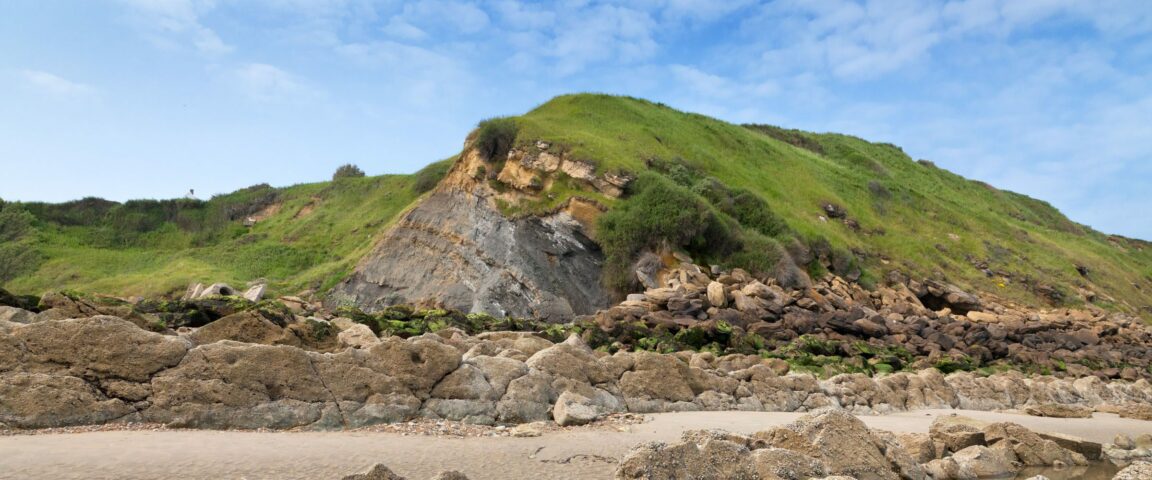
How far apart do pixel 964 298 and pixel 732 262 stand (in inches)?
661

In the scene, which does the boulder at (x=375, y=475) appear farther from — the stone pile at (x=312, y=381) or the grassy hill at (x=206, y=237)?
the grassy hill at (x=206, y=237)

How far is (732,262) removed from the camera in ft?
119

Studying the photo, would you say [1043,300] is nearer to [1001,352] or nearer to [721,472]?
[1001,352]

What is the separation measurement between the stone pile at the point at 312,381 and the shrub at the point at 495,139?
1033 inches

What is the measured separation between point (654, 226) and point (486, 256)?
8.42 meters

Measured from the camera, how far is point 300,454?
7836 millimetres

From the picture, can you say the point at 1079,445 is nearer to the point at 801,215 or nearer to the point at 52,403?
the point at 52,403

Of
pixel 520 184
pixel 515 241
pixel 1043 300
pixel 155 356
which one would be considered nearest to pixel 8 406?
pixel 155 356

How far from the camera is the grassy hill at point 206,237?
45.8 metres

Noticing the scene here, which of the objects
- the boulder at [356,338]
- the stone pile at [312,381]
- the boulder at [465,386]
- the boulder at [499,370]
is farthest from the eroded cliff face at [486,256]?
the boulder at [465,386]

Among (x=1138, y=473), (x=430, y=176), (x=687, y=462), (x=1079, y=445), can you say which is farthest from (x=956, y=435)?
(x=430, y=176)

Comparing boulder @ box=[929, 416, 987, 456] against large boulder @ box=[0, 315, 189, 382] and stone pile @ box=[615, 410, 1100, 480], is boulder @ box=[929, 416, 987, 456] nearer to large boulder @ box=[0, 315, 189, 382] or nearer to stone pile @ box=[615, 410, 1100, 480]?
stone pile @ box=[615, 410, 1100, 480]

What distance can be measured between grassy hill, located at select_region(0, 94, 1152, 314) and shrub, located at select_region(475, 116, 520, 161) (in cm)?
94

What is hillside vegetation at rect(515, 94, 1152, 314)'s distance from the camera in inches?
1448
